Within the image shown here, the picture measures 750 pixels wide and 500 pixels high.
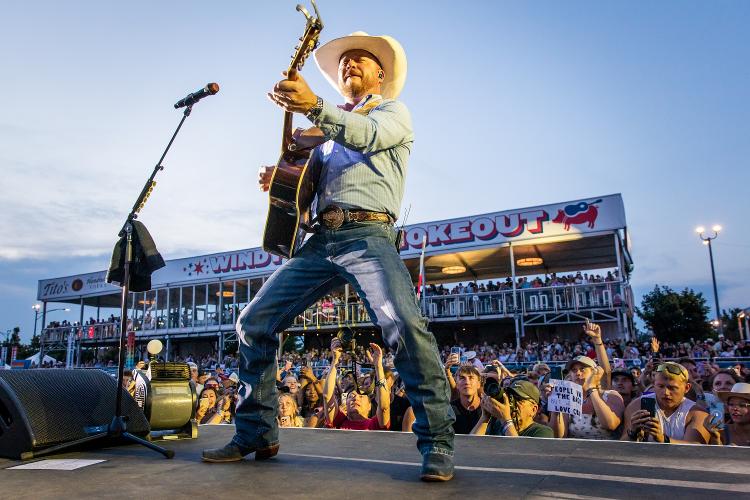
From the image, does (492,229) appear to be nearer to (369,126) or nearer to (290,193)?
(290,193)

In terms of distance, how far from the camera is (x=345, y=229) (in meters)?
A: 2.54

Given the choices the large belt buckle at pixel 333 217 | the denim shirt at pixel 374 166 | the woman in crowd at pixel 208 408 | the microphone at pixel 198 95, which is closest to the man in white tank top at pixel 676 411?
the denim shirt at pixel 374 166

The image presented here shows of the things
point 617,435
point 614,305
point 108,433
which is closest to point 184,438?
point 108,433

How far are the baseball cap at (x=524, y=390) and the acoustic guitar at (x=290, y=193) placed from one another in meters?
2.40

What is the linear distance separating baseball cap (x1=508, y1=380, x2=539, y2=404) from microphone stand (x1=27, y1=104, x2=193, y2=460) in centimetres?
271

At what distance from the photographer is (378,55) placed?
9.15 feet

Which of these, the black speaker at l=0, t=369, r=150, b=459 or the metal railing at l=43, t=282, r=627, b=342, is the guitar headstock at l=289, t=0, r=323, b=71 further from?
the metal railing at l=43, t=282, r=627, b=342

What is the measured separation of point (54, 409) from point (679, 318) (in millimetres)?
36702

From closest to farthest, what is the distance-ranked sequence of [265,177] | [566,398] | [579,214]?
[265,177] → [566,398] → [579,214]

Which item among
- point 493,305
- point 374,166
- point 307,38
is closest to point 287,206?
point 374,166

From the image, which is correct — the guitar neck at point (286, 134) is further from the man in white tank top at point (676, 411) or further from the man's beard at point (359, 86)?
the man in white tank top at point (676, 411)

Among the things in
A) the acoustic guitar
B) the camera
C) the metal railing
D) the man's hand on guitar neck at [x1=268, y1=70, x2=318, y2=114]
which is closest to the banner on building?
the metal railing

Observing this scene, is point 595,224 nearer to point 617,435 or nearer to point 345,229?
point 617,435

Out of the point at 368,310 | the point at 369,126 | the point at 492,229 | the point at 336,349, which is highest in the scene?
the point at 492,229
